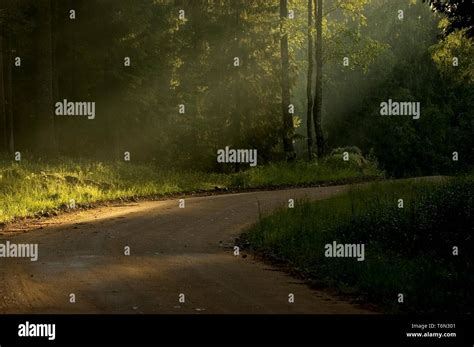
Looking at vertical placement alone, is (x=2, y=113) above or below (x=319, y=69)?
below

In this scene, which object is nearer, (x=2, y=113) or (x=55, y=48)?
(x=55, y=48)

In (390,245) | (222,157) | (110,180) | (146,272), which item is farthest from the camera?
(222,157)

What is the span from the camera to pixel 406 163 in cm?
6444

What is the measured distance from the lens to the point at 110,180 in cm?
2675

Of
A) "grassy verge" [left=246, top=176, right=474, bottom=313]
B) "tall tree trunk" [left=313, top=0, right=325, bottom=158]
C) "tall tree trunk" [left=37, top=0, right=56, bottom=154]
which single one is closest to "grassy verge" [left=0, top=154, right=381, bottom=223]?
"tall tree trunk" [left=37, top=0, right=56, bottom=154]

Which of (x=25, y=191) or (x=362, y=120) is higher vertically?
(x=362, y=120)

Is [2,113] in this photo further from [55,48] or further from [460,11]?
[460,11]

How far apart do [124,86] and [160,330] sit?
27.5 metres

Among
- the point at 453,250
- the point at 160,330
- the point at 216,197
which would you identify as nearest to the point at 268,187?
the point at 216,197

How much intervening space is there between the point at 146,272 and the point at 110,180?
15643 millimetres

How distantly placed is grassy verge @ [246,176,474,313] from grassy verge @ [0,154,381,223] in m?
7.97

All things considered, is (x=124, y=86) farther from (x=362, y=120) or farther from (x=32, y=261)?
(x=362, y=120)

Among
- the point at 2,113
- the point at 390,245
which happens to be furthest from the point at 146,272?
the point at 2,113

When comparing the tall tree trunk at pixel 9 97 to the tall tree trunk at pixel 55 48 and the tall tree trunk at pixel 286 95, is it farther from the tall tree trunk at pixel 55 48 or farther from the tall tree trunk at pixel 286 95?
the tall tree trunk at pixel 286 95
